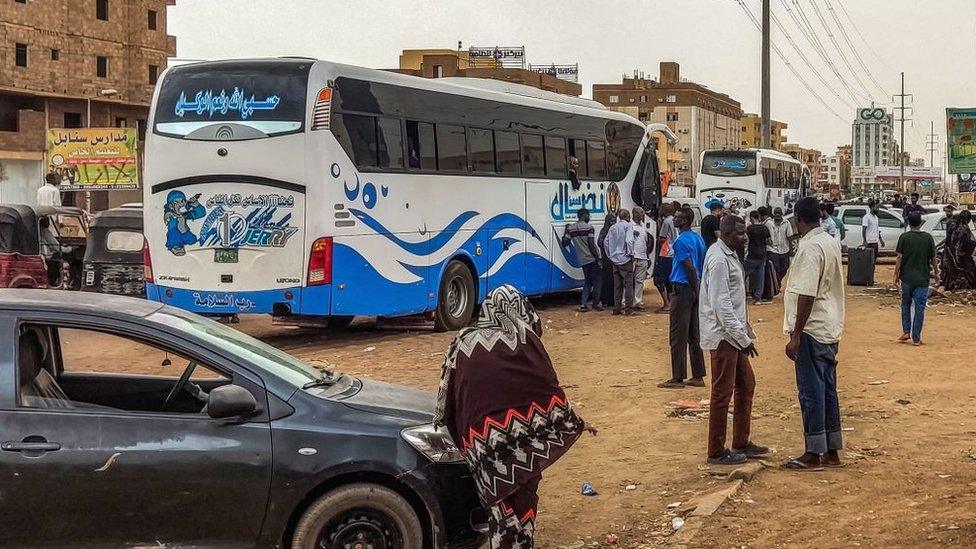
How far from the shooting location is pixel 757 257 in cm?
2088

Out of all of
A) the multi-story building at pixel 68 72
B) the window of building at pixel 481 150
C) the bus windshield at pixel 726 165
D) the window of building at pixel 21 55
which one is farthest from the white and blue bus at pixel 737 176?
the window of building at pixel 21 55

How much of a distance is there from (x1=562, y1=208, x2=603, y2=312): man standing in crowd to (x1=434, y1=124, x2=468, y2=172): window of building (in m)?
3.33

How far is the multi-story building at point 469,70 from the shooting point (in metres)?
91.1

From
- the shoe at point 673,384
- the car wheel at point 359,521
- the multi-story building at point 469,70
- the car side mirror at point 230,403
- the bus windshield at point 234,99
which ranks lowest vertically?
the shoe at point 673,384

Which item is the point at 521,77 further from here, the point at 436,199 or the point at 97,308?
the point at 97,308

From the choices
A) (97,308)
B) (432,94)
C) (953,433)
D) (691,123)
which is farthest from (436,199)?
(691,123)

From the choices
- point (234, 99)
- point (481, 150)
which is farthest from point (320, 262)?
point (481, 150)

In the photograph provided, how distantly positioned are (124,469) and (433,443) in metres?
1.41

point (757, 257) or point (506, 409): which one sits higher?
point (757, 257)

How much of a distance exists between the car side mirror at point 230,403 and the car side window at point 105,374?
6.7 inches

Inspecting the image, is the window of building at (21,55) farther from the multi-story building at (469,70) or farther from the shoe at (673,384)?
the shoe at (673,384)

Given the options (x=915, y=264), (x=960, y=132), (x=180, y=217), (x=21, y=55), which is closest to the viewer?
(x=180, y=217)

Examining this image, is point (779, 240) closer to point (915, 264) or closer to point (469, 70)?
point (915, 264)

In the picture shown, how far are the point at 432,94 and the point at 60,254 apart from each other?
7393 millimetres
